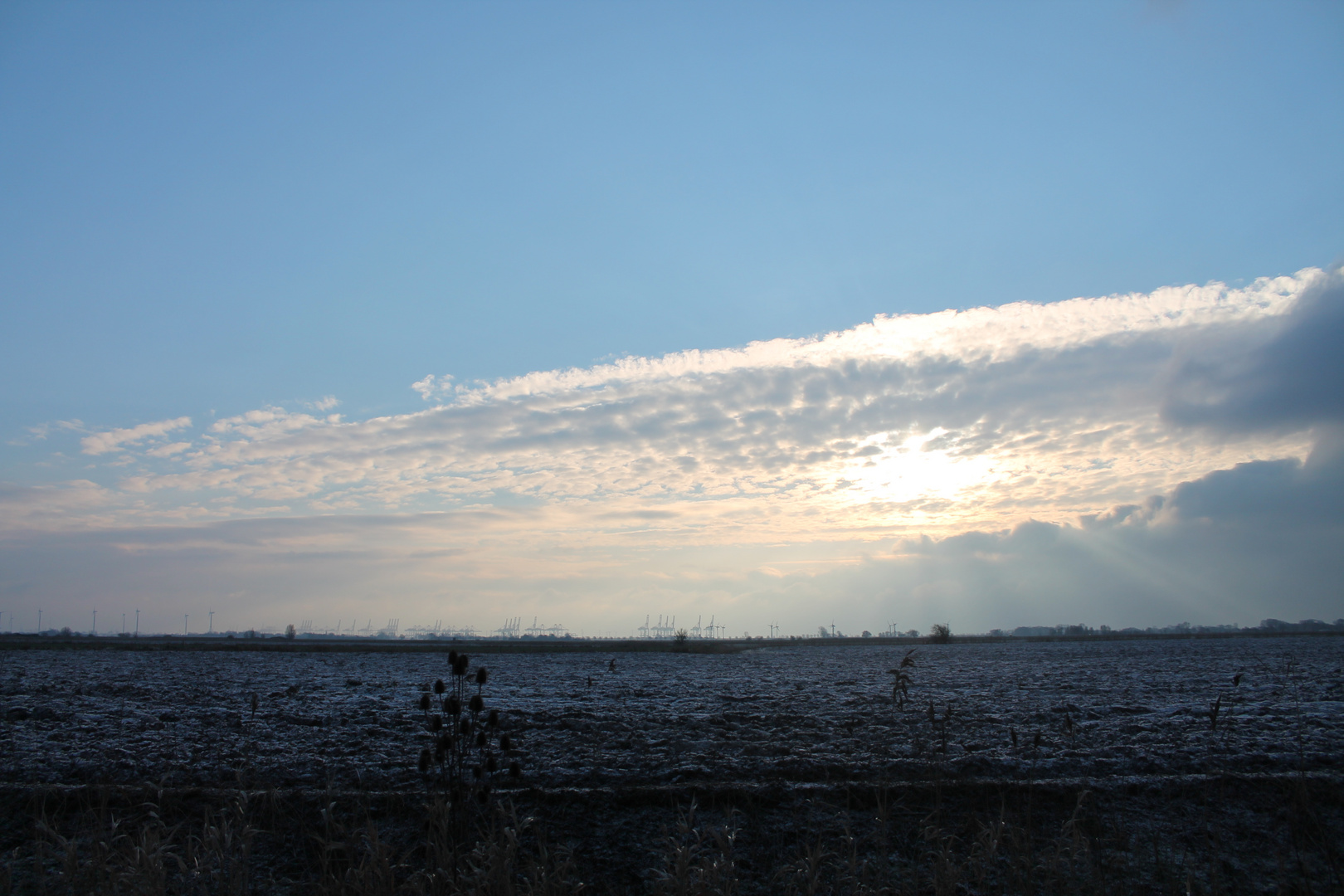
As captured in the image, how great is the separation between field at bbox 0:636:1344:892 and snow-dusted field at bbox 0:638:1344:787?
129 millimetres

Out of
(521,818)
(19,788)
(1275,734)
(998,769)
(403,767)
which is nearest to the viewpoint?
(521,818)

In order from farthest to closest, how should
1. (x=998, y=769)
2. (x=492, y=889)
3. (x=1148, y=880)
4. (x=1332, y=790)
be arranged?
(x=998, y=769) < (x=1332, y=790) < (x=1148, y=880) < (x=492, y=889)

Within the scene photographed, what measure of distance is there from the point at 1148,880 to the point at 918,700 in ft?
59.9

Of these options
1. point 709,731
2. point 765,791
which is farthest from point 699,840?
point 709,731

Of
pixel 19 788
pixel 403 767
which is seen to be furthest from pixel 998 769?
pixel 19 788

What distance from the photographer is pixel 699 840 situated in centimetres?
819

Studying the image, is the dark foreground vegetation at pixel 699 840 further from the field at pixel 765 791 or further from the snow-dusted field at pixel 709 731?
the snow-dusted field at pixel 709 731

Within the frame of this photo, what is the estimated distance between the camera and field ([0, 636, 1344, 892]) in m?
9.11

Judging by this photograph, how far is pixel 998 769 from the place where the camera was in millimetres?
Answer: 13422

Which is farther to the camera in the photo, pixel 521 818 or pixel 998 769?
pixel 998 769

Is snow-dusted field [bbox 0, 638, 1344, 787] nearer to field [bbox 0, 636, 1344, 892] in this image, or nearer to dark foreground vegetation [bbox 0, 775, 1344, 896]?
field [bbox 0, 636, 1344, 892]

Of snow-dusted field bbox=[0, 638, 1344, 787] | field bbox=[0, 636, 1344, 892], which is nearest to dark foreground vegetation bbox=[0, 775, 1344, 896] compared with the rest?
field bbox=[0, 636, 1344, 892]

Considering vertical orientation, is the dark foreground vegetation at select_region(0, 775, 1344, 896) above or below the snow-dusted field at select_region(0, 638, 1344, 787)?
above

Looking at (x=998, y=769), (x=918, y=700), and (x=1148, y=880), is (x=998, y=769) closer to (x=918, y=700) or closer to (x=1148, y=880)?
(x=1148, y=880)
